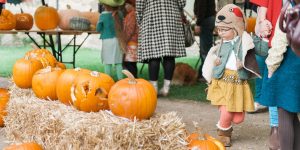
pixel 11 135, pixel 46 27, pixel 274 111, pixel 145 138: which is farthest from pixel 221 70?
pixel 46 27

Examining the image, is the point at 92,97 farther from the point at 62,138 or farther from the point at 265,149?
the point at 265,149

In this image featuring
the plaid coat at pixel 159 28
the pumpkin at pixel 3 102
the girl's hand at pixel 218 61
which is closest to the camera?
the girl's hand at pixel 218 61

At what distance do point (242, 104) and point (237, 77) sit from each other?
9.5 inches

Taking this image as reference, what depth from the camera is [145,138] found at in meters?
3.08

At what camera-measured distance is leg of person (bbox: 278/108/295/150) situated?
3.25 metres

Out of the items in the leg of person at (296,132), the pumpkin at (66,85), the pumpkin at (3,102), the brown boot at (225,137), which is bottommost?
the brown boot at (225,137)

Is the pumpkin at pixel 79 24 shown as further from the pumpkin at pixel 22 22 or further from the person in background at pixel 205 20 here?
the person in background at pixel 205 20

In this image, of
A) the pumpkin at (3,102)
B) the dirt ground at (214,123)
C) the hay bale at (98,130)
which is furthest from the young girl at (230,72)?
the pumpkin at (3,102)

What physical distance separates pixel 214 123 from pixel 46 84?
6.56 feet

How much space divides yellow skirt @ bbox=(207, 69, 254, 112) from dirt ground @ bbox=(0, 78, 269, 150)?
37 centimetres

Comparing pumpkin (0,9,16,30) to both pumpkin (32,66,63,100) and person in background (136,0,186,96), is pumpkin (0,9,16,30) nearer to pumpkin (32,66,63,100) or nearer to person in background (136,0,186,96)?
person in background (136,0,186,96)

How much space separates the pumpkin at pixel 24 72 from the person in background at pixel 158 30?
7.18ft

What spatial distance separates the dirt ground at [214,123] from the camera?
446cm

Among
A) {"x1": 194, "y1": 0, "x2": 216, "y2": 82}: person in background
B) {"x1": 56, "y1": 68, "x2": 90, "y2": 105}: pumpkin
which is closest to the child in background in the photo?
{"x1": 194, "y1": 0, "x2": 216, "y2": 82}: person in background
